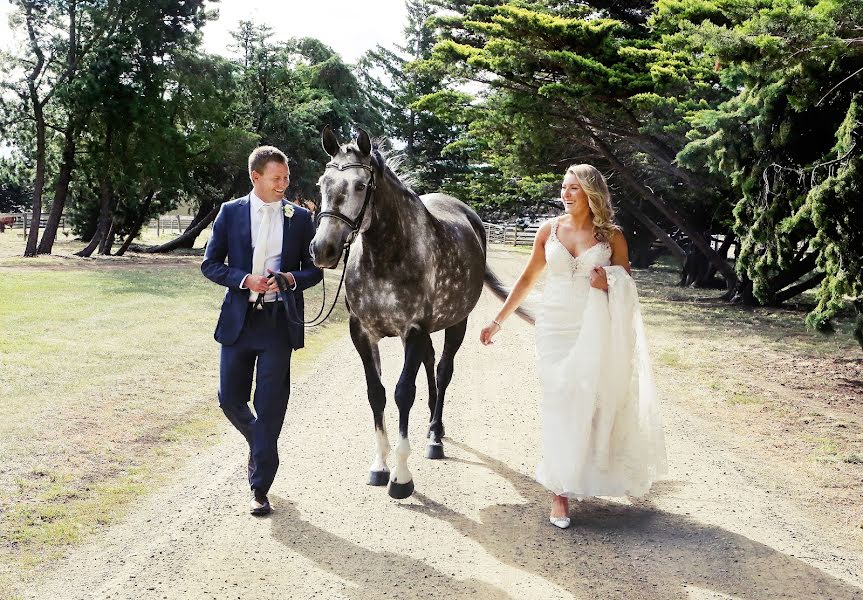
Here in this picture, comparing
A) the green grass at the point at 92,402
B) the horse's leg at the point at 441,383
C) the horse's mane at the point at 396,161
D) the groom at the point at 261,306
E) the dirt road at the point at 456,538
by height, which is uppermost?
the horse's mane at the point at 396,161

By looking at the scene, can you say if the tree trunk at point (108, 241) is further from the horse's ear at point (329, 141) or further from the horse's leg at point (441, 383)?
the horse's ear at point (329, 141)

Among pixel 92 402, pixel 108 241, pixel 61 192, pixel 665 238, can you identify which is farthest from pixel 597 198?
pixel 108 241

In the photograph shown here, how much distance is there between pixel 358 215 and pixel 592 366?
69.0 inches

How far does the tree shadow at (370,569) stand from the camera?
3.90 m

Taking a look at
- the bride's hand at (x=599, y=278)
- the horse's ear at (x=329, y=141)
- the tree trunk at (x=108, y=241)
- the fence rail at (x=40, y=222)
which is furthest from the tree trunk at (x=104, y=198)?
the bride's hand at (x=599, y=278)

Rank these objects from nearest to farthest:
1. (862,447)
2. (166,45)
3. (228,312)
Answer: (228,312)
(862,447)
(166,45)

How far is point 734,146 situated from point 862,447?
20.4 feet

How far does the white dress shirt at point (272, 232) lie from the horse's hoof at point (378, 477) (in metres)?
1.54

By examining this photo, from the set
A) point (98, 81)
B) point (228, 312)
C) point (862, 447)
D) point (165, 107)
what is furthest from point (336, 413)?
point (165, 107)

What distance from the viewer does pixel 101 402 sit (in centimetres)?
789

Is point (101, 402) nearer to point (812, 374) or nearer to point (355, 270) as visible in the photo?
point (355, 270)

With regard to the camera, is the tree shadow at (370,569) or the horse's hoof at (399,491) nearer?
the tree shadow at (370,569)

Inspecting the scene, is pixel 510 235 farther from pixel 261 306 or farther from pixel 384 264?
Answer: pixel 261 306

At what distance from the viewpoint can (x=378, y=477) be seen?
5.57 m
